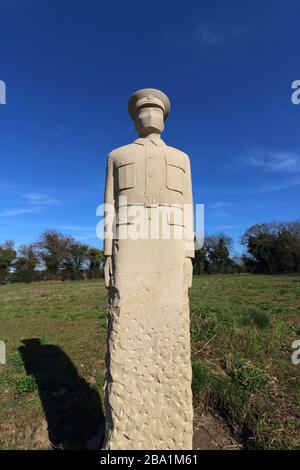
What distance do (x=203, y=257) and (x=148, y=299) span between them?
1993 inches

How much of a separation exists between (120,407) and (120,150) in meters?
2.74

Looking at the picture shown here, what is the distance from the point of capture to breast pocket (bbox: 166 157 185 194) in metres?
3.63

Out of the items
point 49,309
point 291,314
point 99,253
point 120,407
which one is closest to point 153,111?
point 120,407

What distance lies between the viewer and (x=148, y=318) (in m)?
3.39

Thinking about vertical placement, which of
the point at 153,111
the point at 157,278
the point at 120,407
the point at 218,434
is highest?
the point at 153,111

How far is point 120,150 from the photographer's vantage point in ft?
12.5

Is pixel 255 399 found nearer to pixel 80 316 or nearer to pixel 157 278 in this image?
pixel 157 278

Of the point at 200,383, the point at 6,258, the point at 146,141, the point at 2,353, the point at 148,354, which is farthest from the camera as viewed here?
the point at 6,258

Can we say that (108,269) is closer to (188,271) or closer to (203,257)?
(188,271)

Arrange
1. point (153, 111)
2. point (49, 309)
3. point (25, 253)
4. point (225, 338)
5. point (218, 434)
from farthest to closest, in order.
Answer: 1. point (25, 253)
2. point (49, 309)
3. point (225, 338)
4. point (218, 434)
5. point (153, 111)

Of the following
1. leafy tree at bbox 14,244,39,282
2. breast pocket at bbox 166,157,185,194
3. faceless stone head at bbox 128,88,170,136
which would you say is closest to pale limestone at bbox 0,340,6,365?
breast pocket at bbox 166,157,185,194

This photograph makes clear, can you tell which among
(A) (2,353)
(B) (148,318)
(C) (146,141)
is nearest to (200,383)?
(B) (148,318)

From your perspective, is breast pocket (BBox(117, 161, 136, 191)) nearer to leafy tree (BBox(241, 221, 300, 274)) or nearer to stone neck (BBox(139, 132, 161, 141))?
stone neck (BBox(139, 132, 161, 141))

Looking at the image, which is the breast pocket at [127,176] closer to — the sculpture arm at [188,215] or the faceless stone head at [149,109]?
the faceless stone head at [149,109]
